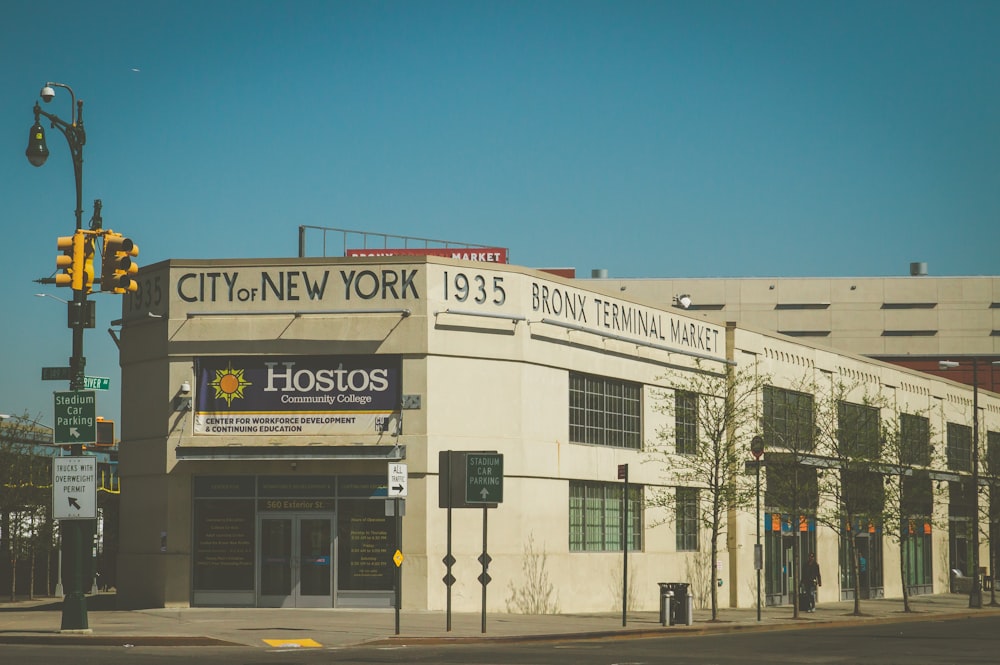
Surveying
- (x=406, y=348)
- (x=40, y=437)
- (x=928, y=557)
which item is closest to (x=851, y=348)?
(x=928, y=557)

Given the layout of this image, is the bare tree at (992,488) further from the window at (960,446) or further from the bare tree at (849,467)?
the bare tree at (849,467)

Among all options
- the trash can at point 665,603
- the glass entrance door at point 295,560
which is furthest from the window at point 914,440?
the glass entrance door at point 295,560

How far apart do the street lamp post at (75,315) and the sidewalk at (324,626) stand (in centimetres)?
55

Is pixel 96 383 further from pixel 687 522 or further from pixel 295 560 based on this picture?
pixel 687 522

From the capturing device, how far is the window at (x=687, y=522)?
40.9 metres

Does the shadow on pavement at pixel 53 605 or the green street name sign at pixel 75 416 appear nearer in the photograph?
the green street name sign at pixel 75 416

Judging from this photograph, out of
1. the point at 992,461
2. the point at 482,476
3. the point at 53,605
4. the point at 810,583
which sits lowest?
the point at 53,605

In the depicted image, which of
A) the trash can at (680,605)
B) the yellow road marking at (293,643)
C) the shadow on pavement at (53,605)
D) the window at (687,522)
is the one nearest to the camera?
the yellow road marking at (293,643)

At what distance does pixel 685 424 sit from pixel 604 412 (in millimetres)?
4452

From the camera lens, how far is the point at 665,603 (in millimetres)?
31453

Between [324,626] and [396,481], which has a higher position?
[396,481]

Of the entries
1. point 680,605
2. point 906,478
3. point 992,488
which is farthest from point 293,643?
point 992,488

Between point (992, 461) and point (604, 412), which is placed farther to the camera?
point (992, 461)

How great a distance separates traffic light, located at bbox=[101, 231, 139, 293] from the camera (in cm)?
2412
